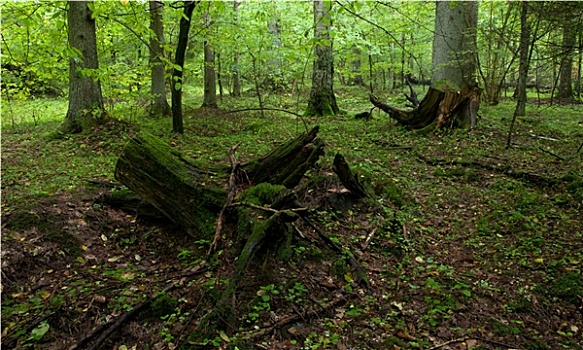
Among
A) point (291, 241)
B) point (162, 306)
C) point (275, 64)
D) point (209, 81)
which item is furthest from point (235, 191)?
point (275, 64)

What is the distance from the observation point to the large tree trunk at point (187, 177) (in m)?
4.52

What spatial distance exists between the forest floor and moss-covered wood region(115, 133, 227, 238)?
34 cm

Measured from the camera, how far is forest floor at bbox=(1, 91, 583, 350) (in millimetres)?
3316

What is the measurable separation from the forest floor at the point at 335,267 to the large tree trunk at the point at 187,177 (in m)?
0.34

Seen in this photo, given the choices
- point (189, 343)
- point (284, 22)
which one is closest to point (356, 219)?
point (189, 343)

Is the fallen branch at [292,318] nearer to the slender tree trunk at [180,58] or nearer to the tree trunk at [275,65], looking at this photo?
the slender tree trunk at [180,58]

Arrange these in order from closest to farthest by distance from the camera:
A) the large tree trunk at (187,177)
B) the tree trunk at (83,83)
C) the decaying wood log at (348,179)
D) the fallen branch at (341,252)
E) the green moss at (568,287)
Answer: the green moss at (568,287) → the fallen branch at (341,252) → the large tree trunk at (187,177) → the decaying wood log at (348,179) → the tree trunk at (83,83)

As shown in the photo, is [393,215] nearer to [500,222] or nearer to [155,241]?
[500,222]

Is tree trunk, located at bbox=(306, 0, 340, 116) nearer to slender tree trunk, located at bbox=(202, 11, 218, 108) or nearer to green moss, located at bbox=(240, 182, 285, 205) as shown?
slender tree trunk, located at bbox=(202, 11, 218, 108)

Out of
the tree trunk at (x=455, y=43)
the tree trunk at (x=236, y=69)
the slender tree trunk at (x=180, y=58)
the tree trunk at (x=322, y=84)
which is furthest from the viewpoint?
the tree trunk at (x=236, y=69)

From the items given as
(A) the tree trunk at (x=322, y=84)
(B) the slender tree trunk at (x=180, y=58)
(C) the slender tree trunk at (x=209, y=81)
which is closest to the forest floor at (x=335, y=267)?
(B) the slender tree trunk at (x=180, y=58)

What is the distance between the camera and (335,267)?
4.20 m

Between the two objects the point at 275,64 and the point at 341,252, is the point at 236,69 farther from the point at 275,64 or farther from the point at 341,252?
Result: the point at 341,252

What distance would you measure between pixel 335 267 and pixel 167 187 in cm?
210
